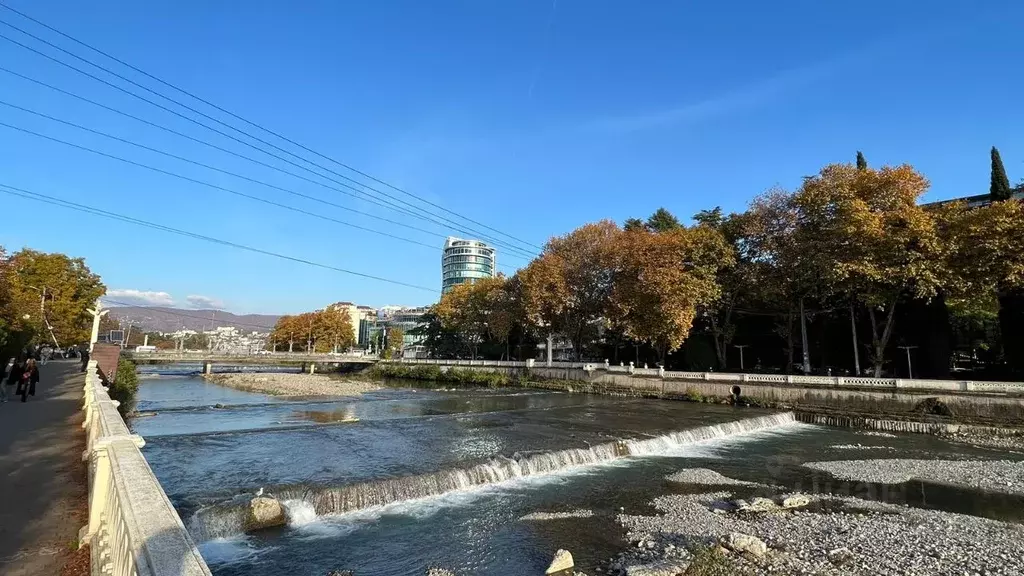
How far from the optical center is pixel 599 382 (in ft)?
143

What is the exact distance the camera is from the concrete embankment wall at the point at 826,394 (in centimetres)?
2489

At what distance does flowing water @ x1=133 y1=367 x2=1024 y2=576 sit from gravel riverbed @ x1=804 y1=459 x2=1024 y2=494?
3.45ft

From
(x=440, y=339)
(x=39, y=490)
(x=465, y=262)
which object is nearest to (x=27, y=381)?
(x=39, y=490)

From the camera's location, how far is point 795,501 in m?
12.3

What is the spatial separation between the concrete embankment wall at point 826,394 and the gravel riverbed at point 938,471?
8.87m

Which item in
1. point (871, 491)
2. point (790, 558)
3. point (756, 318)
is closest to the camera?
point (790, 558)

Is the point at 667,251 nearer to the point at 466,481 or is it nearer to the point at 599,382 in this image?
the point at 599,382

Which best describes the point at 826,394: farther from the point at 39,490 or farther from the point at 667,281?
the point at 39,490

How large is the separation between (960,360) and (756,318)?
19.7m

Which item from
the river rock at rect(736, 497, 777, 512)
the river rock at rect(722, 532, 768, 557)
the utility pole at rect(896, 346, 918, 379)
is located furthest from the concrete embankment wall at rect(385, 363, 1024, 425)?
the river rock at rect(722, 532, 768, 557)

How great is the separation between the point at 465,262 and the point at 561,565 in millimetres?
146864

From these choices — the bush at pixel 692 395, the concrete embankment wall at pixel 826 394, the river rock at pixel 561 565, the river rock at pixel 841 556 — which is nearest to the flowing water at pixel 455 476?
the river rock at pixel 561 565

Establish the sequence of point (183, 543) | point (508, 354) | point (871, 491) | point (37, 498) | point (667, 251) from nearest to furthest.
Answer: point (183, 543), point (37, 498), point (871, 491), point (667, 251), point (508, 354)

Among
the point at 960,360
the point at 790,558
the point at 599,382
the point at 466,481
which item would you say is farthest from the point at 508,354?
the point at 790,558
